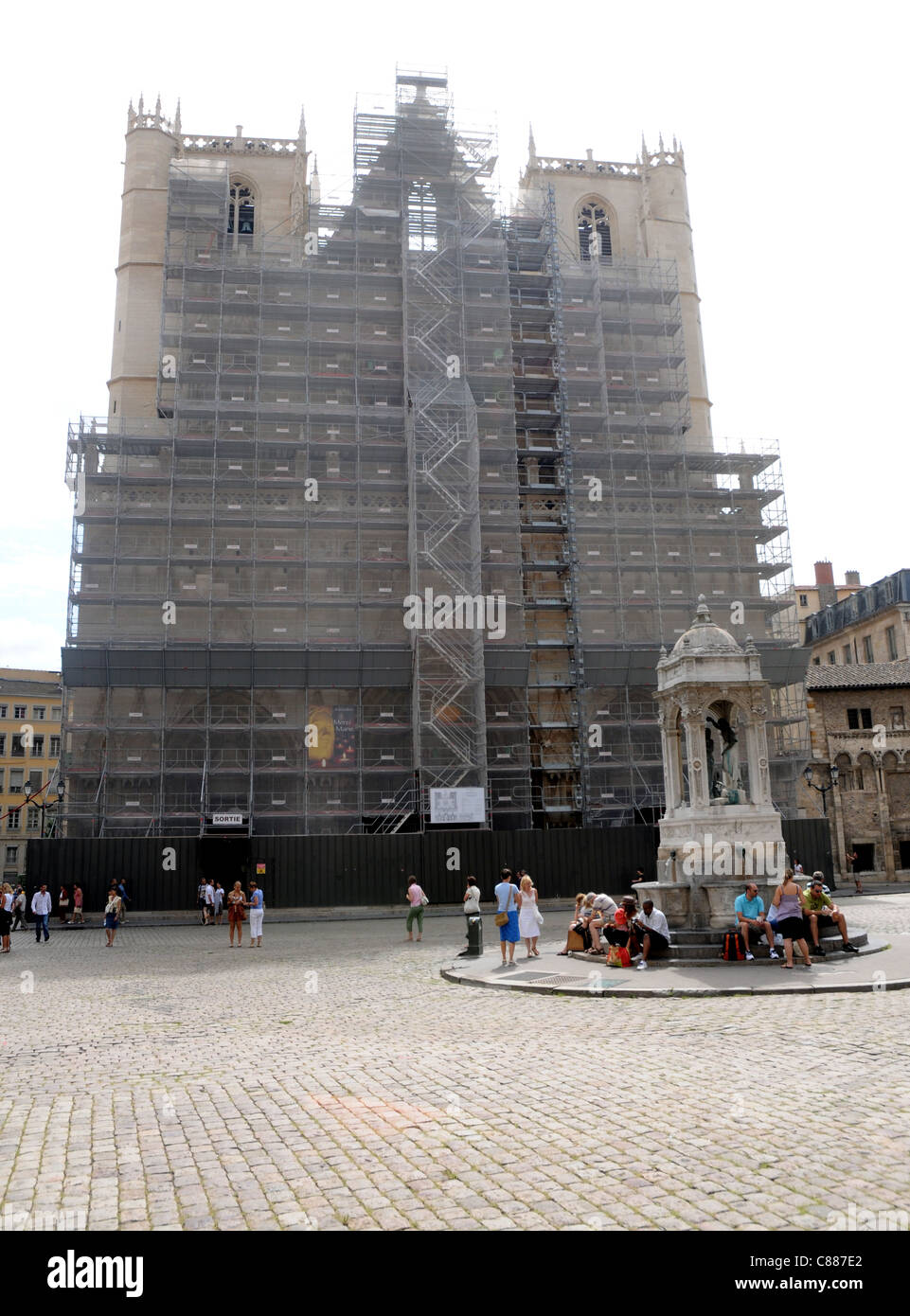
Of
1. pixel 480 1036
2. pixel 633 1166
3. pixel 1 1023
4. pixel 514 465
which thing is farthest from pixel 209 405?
pixel 633 1166

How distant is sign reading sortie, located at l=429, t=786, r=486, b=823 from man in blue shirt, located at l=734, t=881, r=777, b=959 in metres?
18.0

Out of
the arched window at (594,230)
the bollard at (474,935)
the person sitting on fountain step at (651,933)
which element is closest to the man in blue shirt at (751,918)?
the person sitting on fountain step at (651,933)

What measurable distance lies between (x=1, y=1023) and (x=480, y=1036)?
638 cm

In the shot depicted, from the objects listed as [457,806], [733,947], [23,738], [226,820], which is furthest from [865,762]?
[23,738]

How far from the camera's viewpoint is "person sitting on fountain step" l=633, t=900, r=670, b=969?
15508 mm

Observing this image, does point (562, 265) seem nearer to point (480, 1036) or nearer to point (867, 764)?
point (867, 764)

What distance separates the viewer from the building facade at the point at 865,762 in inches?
1731

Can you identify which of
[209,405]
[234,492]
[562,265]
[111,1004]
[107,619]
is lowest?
[111,1004]

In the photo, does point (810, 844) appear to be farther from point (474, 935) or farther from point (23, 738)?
point (23, 738)

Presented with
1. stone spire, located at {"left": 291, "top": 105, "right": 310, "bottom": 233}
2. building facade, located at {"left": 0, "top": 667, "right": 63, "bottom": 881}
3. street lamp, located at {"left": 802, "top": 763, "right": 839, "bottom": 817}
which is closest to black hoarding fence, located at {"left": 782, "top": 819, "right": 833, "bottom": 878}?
street lamp, located at {"left": 802, "top": 763, "right": 839, "bottom": 817}

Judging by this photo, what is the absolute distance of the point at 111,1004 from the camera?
13.9m

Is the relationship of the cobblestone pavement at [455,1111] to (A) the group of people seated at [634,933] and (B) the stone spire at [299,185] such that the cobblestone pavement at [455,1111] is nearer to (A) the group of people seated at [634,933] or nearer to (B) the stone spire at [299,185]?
(A) the group of people seated at [634,933]

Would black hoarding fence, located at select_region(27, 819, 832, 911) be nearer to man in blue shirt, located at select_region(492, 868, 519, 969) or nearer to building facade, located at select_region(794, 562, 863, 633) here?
man in blue shirt, located at select_region(492, 868, 519, 969)

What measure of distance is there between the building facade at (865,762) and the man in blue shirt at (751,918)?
2945 centimetres
